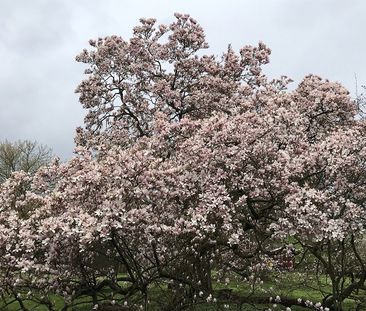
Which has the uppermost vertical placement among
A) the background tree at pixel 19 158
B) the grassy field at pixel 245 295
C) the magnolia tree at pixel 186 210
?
the background tree at pixel 19 158

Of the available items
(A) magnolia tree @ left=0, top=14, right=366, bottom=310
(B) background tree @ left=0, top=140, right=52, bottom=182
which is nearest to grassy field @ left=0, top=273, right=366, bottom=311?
(A) magnolia tree @ left=0, top=14, right=366, bottom=310

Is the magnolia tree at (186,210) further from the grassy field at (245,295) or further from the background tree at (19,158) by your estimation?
the background tree at (19,158)

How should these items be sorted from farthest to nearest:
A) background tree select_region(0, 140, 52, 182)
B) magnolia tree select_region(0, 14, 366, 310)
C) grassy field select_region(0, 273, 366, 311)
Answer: background tree select_region(0, 140, 52, 182), grassy field select_region(0, 273, 366, 311), magnolia tree select_region(0, 14, 366, 310)

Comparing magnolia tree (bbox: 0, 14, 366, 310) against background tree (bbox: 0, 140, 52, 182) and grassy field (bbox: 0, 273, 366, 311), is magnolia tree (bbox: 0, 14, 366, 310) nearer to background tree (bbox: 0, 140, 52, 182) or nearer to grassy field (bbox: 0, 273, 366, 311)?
grassy field (bbox: 0, 273, 366, 311)

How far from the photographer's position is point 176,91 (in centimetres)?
2428

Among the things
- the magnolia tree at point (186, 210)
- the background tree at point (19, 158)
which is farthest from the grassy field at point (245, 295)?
the background tree at point (19, 158)

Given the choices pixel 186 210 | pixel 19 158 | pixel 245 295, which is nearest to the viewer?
pixel 186 210

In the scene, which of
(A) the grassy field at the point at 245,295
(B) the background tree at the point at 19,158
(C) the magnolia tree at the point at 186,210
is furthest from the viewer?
(B) the background tree at the point at 19,158

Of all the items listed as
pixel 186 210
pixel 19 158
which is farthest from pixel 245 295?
pixel 19 158

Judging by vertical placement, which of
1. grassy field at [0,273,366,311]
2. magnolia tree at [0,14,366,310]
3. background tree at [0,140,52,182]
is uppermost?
background tree at [0,140,52,182]

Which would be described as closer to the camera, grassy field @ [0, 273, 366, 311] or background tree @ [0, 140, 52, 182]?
grassy field @ [0, 273, 366, 311]

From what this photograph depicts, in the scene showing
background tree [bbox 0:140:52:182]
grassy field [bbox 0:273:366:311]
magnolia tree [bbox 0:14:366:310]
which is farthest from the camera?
background tree [bbox 0:140:52:182]

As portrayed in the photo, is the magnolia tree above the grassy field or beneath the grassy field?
above

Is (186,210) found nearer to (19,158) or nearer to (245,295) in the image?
(245,295)
